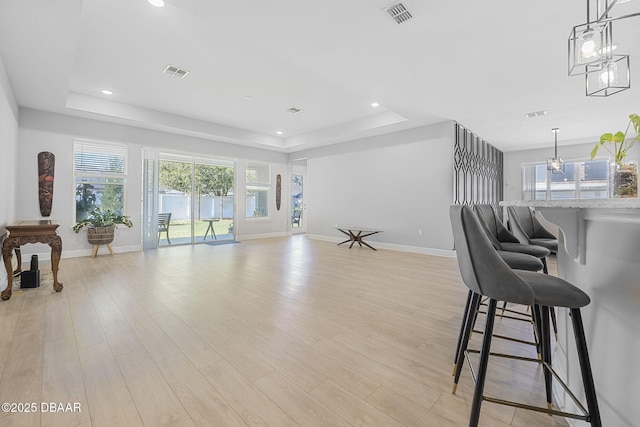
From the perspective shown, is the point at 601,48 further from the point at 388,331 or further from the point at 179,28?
the point at 179,28

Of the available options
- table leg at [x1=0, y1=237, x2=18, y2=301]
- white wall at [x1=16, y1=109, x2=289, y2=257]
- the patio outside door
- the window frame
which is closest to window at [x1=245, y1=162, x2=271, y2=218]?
the window frame

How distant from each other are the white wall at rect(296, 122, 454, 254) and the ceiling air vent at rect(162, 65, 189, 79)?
4419 mm

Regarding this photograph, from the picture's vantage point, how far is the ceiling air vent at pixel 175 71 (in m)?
4.07

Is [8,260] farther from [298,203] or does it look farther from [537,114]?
[537,114]

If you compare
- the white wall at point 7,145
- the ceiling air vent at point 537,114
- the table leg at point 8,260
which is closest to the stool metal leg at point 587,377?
the table leg at point 8,260

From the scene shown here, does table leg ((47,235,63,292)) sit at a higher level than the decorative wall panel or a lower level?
lower

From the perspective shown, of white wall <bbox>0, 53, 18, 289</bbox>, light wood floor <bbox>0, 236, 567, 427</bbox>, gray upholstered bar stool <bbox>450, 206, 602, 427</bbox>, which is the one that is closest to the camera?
gray upholstered bar stool <bbox>450, 206, 602, 427</bbox>

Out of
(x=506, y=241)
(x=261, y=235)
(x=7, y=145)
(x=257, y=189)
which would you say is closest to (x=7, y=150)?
(x=7, y=145)

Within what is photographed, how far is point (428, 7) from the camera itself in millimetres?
2492

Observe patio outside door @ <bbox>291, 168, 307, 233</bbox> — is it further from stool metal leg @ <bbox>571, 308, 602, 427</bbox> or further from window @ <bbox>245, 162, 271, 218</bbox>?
stool metal leg @ <bbox>571, 308, 602, 427</bbox>

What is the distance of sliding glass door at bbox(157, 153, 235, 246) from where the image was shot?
22.2 ft

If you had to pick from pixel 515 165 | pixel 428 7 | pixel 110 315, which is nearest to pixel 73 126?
pixel 110 315

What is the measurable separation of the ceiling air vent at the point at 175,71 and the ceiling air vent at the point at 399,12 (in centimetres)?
311

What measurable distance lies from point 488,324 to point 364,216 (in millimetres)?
6111
